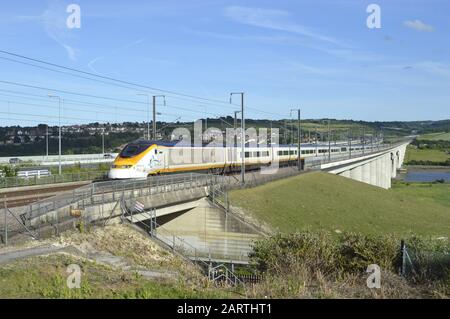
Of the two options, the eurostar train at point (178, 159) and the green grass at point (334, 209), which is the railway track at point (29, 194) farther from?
the green grass at point (334, 209)

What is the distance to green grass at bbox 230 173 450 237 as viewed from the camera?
40281 millimetres

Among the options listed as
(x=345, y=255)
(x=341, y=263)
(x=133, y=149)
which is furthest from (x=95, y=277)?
(x=133, y=149)

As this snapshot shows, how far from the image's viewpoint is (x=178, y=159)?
4381cm

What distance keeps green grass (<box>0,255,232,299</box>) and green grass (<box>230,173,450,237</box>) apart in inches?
724

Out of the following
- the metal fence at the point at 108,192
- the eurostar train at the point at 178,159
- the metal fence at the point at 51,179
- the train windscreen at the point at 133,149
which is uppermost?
the train windscreen at the point at 133,149

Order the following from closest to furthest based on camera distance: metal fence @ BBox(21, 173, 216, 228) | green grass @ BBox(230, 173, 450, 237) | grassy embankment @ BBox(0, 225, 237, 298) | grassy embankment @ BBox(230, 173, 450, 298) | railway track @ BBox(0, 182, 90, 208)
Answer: grassy embankment @ BBox(0, 225, 237, 298), grassy embankment @ BBox(230, 173, 450, 298), metal fence @ BBox(21, 173, 216, 228), railway track @ BBox(0, 182, 90, 208), green grass @ BBox(230, 173, 450, 237)

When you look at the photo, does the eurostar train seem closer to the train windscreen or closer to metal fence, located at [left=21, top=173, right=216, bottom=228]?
the train windscreen

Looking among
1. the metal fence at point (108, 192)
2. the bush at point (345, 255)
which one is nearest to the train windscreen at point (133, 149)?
the metal fence at point (108, 192)

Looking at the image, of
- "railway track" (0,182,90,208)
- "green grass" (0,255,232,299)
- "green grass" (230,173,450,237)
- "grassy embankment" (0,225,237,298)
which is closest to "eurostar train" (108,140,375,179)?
"railway track" (0,182,90,208)

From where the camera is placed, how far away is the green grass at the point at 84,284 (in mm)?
12211

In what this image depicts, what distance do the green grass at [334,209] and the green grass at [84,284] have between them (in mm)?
18387

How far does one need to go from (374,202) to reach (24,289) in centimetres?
4707
